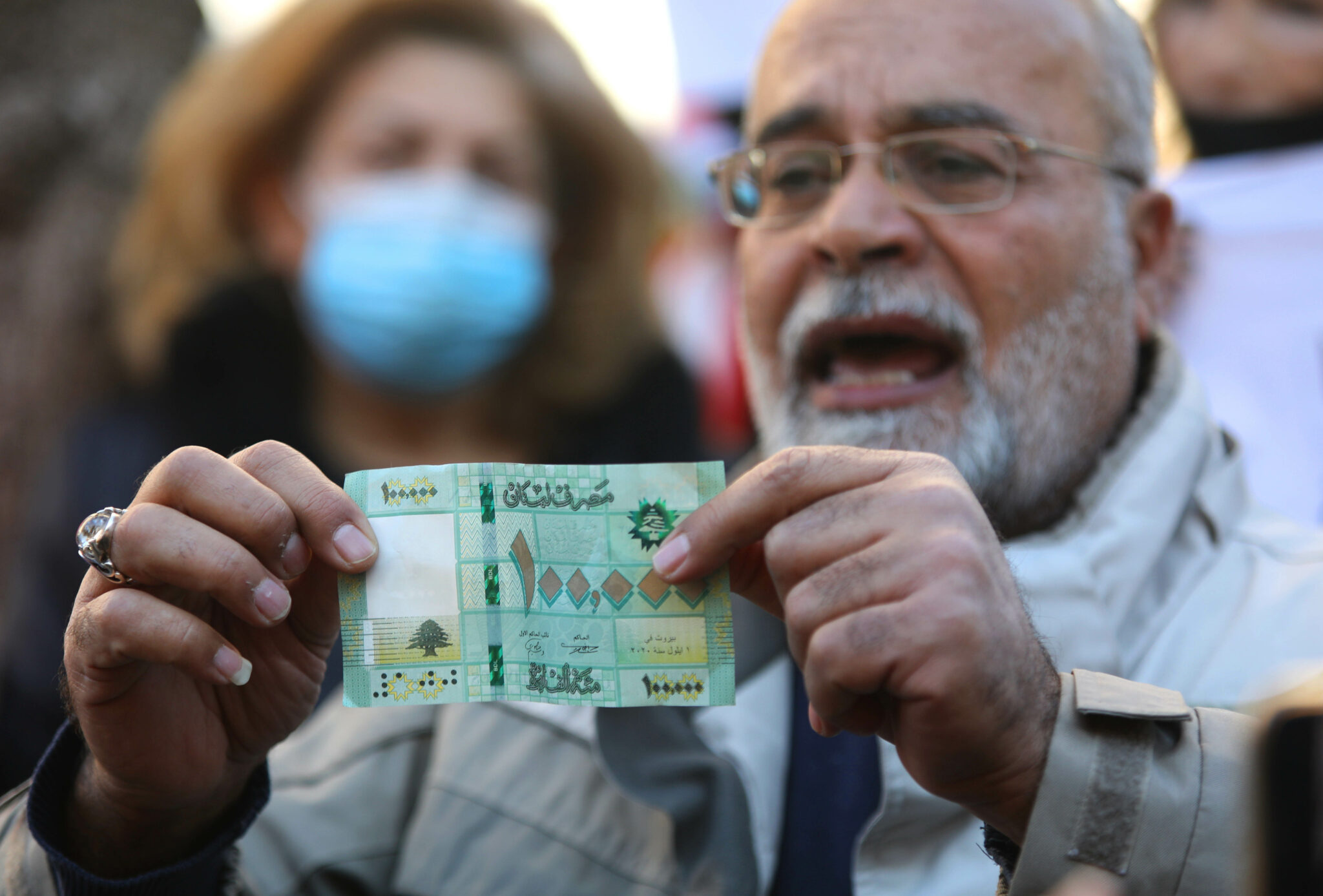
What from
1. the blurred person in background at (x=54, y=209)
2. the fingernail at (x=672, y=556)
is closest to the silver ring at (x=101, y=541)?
the fingernail at (x=672, y=556)

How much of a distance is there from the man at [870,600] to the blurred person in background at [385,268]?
1736 mm

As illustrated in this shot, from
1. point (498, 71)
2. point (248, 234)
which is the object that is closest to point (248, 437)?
point (248, 234)

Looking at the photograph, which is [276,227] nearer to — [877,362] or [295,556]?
[877,362]

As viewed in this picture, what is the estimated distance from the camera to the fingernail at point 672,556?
4.40 ft

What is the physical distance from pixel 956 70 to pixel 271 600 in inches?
68.0

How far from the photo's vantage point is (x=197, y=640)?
1.36 m

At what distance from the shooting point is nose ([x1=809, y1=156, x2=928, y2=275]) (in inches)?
81.7

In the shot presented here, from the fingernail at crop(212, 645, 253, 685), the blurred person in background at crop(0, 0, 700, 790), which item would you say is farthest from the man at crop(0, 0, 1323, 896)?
the blurred person in background at crop(0, 0, 700, 790)

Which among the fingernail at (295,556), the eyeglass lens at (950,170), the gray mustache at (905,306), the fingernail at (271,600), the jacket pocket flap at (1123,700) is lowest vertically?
the jacket pocket flap at (1123,700)

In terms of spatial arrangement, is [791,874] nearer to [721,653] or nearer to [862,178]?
[721,653]

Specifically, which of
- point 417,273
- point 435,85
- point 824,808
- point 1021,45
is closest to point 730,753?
point 824,808

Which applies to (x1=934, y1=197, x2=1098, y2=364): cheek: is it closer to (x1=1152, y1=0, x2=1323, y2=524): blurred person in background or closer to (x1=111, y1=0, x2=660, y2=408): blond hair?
(x1=1152, y1=0, x2=1323, y2=524): blurred person in background

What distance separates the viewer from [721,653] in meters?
1.40

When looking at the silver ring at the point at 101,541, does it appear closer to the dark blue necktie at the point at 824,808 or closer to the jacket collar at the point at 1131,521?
the dark blue necktie at the point at 824,808
